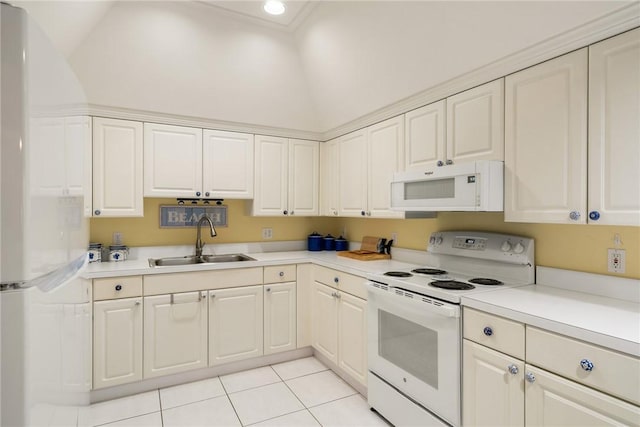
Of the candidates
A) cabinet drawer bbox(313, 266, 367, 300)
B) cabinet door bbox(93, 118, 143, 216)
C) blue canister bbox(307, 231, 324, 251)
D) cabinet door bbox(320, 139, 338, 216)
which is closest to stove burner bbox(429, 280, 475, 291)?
cabinet drawer bbox(313, 266, 367, 300)

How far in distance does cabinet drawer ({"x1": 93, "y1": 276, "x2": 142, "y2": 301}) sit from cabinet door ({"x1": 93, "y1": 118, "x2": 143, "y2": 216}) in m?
0.58

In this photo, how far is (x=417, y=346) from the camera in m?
2.04

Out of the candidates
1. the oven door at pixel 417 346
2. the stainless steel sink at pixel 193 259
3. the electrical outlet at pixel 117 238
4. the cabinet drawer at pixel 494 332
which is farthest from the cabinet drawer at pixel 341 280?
A: the electrical outlet at pixel 117 238

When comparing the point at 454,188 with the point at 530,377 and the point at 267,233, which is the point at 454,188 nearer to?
the point at 530,377

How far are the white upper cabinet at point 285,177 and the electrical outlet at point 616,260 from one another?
8.28ft

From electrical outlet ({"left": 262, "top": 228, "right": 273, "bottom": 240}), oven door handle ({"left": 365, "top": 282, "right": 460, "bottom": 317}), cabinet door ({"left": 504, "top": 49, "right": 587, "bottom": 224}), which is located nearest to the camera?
cabinet door ({"left": 504, "top": 49, "right": 587, "bottom": 224})

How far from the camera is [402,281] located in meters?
2.17

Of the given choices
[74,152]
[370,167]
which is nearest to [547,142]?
[370,167]

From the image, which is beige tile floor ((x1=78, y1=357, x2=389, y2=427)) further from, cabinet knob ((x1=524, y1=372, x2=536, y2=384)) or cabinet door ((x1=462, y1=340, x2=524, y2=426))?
cabinet knob ((x1=524, y1=372, x2=536, y2=384))

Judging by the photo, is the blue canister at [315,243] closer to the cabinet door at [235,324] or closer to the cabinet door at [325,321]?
the cabinet door at [325,321]

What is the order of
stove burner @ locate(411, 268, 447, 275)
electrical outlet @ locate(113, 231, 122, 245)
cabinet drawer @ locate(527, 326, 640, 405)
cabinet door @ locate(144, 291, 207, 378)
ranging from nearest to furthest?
cabinet drawer @ locate(527, 326, 640, 405) < stove burner @ locate(411, 268, 447, 275) < cabinet door @ locate(144, 291, 207, 378) < electrical outlet @ locate(113, 231, 122, 245)

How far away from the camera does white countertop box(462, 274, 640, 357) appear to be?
1268 mm

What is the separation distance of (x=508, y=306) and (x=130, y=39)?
2967 mm

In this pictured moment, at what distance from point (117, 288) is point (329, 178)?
7.06 ft
